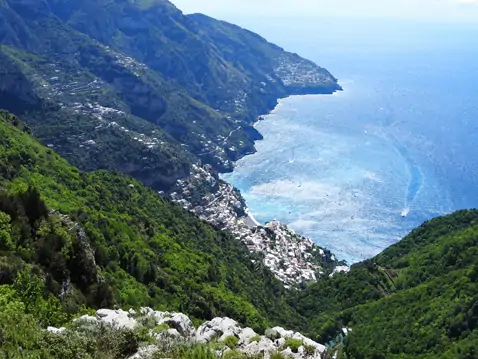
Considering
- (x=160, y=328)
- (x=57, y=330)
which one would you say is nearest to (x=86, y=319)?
(x=57, y=330)

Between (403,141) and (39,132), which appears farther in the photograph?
(403,141)

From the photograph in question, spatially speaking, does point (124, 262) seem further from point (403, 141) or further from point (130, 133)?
point (403, 141)

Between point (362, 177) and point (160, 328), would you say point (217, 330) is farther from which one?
point (362, 177)

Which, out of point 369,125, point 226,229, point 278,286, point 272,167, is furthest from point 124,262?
point 369,125

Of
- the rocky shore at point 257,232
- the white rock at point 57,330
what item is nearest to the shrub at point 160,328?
the white rock at point 57,330

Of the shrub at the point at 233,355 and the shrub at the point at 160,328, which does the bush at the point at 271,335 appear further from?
the shrub at the point at 160,328

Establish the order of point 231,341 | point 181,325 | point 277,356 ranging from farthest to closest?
point 181,325 → point 231,341 → point 277,356
